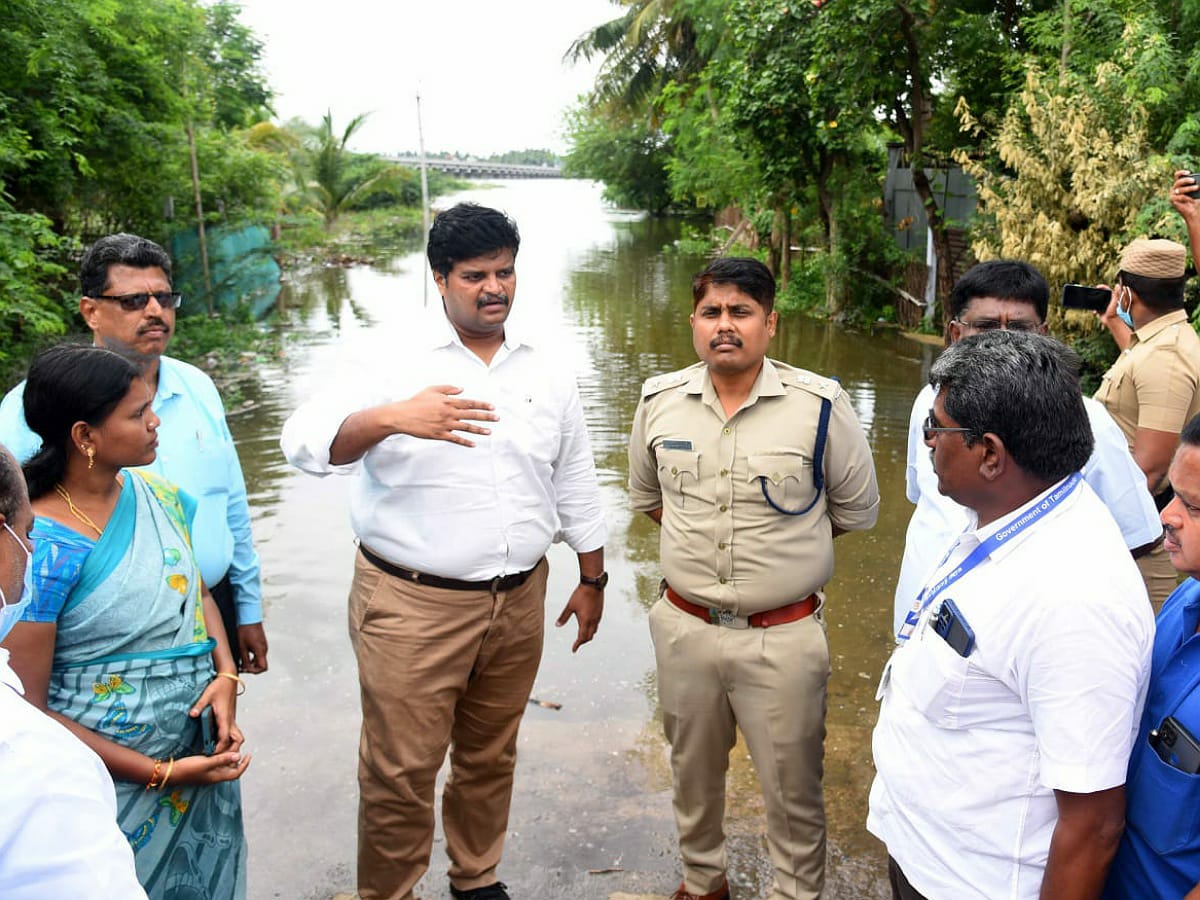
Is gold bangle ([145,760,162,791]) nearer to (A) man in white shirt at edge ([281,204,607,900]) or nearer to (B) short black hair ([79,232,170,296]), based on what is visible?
(A) man in white shirt at edge ([281,204,607,900])

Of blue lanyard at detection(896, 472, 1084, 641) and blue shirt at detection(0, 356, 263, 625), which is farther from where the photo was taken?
blue shirt at detection(0, 356, 263, 625)

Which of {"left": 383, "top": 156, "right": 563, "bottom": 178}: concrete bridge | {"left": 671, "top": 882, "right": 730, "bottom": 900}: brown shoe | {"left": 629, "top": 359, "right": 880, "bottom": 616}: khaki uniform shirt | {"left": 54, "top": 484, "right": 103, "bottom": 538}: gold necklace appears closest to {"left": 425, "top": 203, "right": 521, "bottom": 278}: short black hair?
{"left": 629, "top": 359, "right": 880, "bottom": 616}: khaki uniform shirt

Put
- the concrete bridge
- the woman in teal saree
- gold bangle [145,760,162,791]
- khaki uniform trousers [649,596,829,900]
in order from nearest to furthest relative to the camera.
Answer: the woman in teal saree
gold bangle [145,760,162,791]
khaki uniform trousers [649,596,829,900]
the concrete bridge

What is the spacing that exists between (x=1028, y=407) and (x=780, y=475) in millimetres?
1072

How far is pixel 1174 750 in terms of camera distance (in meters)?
1.46

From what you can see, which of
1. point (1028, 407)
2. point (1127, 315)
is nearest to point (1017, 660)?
point (1028, 407)

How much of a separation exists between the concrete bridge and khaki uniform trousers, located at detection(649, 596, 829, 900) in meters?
64.6

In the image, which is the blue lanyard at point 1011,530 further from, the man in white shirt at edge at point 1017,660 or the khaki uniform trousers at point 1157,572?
the khaki uniform trousers at point 1157,572

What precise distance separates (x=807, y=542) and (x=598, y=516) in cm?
70

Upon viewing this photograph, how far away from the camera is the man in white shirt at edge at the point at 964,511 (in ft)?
8.16

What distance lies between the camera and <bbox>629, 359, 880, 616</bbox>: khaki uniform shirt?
2.64m

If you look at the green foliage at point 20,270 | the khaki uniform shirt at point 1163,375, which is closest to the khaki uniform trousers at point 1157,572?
the khaki uniform shirt at point 1163,375

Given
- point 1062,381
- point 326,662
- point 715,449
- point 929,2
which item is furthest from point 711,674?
point 929,2

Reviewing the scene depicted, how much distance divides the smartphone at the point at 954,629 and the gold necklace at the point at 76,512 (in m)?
1.72
